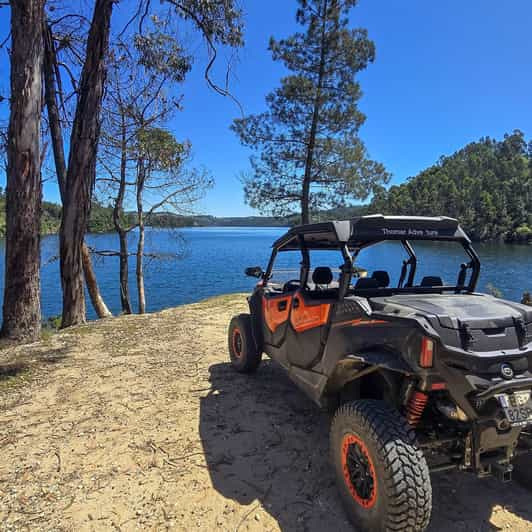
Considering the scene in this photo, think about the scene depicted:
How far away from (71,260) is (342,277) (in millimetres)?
6500

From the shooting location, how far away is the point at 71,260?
23.8 ft

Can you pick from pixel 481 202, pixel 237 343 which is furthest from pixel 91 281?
pixel 481 202

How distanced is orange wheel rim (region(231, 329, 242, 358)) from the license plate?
2.93 m

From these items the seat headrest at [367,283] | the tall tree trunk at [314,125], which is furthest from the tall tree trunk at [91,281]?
the seat headrest at [367,283]

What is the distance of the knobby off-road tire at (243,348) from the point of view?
13.6 feet

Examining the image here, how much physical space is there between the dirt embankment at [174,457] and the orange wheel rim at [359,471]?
229 millimetres

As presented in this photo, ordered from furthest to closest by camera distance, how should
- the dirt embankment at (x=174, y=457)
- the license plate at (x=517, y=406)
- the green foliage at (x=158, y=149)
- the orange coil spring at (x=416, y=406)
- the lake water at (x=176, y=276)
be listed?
the lake water at (x=176, y=276) → the green foliage at (x=158, y=149) → the dirt embankment at (x=174, y=457) → the orange coil spring at (x=416, y=406) → the license plate at (x=517, y=406)

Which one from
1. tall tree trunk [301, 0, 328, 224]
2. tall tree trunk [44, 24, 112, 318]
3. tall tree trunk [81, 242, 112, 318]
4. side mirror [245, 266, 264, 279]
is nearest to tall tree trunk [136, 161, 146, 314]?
→ tall tree trunk [81, 242, 112, 318]

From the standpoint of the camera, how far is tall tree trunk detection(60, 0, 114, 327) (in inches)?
257

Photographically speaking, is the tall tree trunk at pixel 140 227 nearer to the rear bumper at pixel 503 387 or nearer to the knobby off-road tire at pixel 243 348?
the knobby off-road tire at pixel 243 348

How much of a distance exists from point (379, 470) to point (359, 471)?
9.5 inches

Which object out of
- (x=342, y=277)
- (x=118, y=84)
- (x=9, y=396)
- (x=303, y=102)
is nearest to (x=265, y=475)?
(x=342, y=277)

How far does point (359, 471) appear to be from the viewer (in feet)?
6.75

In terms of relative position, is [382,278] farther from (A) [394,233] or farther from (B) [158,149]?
(B) [158,149]
